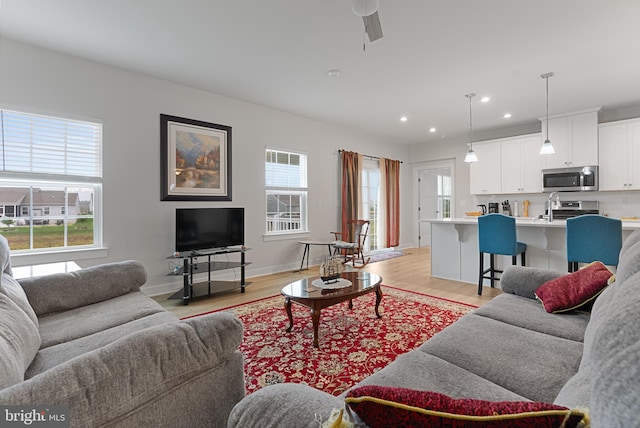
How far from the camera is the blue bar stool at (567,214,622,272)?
115 inches

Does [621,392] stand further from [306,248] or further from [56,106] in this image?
[306,248]

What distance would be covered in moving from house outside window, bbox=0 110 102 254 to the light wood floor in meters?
1.23

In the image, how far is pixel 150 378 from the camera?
3.14 feet

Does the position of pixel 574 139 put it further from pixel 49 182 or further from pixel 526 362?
pixel 49 182

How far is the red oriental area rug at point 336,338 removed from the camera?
6.70ft

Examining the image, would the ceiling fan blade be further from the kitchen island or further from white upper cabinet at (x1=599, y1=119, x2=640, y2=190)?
white upper cabinet at (x1=599, y1=119, x2=640, y2=190)

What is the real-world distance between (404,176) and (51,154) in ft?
22.8

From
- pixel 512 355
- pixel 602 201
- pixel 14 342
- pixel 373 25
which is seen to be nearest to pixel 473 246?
pixel 602 201

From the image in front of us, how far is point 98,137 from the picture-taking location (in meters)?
3.48

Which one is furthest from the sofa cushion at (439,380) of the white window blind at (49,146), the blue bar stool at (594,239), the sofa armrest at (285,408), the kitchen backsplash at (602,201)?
the kitchen backsplash at (602,201)

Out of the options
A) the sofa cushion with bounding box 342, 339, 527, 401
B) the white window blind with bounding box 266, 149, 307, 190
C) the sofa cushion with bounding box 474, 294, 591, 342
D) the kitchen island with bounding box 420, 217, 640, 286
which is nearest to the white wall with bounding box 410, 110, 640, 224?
the kitchen island with bounding box 420, 217, 640, 286

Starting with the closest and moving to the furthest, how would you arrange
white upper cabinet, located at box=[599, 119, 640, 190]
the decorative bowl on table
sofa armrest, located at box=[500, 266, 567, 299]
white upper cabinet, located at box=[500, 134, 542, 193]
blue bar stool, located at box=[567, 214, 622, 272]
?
sofa armrest, located at box=[500, 266, 567, 299] < the decorative bowl on table < blue bar stool, located at box=[567, 214, 622, 272] < white upper cabinet, located at box=[599, 119, 640, 190] < white upper cabinet, located at box=[500, 134, 542, 193]

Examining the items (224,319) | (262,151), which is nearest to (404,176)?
(262,151)

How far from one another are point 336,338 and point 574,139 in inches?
219
